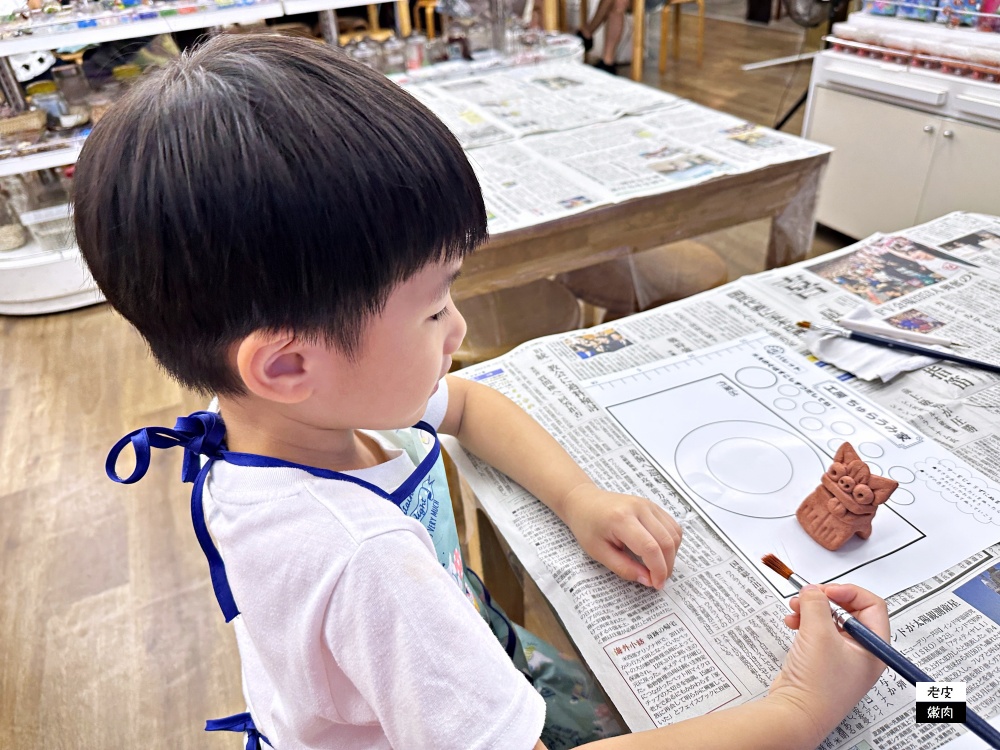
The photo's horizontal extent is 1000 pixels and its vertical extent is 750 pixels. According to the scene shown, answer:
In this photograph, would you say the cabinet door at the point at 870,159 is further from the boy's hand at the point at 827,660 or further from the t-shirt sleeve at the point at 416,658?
the t-shirt sleeve at the point at 416,658

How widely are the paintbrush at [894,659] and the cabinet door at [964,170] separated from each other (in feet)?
5.31

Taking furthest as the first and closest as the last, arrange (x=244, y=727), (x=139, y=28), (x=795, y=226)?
(x=139, y=28) → (x=795, y=226) → (x=244, y=727)

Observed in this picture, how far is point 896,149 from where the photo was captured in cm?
189

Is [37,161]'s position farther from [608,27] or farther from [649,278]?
[608,27]

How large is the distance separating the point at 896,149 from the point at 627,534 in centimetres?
184

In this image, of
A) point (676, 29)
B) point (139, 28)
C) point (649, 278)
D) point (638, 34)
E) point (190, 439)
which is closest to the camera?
point (190, 439)

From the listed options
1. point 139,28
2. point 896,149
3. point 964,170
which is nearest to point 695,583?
point 964,170

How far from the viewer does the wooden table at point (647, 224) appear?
112 centimetres

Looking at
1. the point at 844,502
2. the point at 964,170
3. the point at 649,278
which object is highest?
the point at 844,502

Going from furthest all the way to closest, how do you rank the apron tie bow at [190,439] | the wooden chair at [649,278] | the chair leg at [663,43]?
the chair leg at [663,43], the wooden chair at [649,278], the apron tie bow at [190,439]

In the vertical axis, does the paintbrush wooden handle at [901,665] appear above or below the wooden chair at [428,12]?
below

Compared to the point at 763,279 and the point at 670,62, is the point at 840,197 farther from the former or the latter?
the point at 670,62

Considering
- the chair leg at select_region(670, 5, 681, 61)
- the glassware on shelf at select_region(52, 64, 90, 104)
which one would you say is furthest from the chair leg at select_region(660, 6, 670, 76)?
the glassware on shelf at select_region(52, 64, 90, 104)

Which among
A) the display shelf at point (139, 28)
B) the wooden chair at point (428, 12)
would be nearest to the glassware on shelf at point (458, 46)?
the display shelf at point (139, 28)
